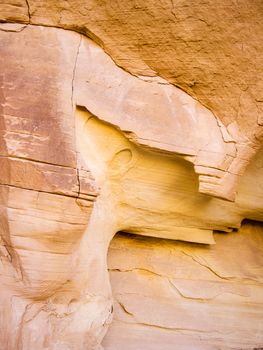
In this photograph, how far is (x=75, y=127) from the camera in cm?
245

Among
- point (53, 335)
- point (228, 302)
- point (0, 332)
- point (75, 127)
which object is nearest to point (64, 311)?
point (53, 335)

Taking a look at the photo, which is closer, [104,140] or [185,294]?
[104,140]

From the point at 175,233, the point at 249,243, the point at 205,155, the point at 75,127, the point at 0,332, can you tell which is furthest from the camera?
the point at 249,243

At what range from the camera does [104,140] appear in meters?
2.63

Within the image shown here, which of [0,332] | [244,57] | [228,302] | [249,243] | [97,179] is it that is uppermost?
[244,57]

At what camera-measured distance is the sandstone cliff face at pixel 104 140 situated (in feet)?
7.61

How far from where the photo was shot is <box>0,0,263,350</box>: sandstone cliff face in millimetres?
2318

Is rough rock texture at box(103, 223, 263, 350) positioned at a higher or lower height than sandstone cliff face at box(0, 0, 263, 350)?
lower

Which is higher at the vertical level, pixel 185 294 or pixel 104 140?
pixel 104 140

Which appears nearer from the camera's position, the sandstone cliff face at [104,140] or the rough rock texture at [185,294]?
the sandstone cliff face at [104,140]

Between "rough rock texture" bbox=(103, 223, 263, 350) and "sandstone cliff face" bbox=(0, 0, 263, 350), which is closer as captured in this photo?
"sandstone cliff face" bbox=(0, 0, 263, 350)

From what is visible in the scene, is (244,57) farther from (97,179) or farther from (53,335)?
(53,335)

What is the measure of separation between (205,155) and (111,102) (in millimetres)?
611

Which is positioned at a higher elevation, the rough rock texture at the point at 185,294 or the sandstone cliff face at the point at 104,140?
the sandstone cliff face at the point at 104,140
